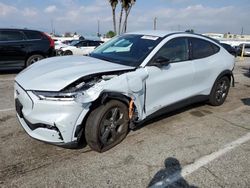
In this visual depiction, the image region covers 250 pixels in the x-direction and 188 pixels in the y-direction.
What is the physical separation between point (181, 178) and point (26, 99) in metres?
2.11

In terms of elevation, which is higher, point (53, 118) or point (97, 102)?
point (97, 102)

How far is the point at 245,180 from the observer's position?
117 inches

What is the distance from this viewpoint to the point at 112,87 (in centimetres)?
329

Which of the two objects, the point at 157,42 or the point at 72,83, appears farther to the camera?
the point at 157,42

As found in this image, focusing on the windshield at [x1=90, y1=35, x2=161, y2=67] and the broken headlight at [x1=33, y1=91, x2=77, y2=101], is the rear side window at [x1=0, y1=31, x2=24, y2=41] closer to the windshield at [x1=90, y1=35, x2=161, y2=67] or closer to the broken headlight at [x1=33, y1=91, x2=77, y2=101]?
the windshield at [x1=90, y1=35, x2=161, y2=67]

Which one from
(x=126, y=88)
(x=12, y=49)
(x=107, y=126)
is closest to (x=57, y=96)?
(x=107, y=126)

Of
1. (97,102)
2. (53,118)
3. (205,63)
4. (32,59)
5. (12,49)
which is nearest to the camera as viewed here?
(53,118)

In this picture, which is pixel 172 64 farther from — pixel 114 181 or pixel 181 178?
pixel 114 181

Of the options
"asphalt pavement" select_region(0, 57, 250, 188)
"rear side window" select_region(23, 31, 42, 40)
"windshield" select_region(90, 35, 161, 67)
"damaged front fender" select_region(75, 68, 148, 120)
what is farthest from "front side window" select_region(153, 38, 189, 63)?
"rear side window" select_region(23, 31, 42, 40)

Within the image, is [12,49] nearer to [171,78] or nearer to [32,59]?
[32,59]

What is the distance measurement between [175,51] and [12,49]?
689 centimetres

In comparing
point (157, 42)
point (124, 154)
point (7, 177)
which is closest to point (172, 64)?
point (157, 42)

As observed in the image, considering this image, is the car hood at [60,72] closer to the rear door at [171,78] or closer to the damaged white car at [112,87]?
the damaged white car at [112,87]

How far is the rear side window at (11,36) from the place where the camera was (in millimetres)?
9125
